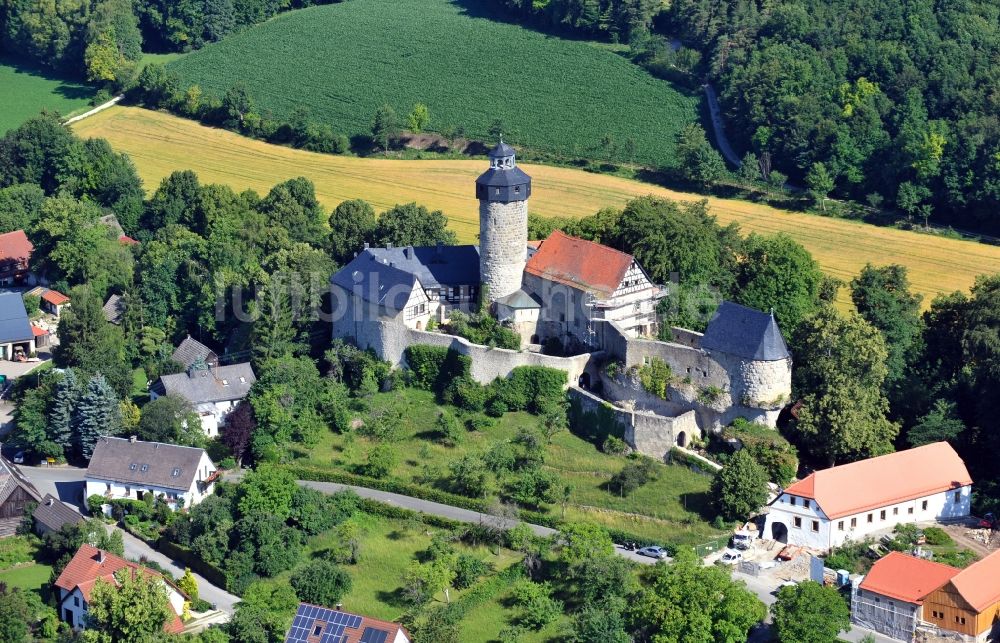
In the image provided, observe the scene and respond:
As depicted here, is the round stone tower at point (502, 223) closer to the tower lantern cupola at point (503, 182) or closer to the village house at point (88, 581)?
the tower lantern cupola at point (503, 182)

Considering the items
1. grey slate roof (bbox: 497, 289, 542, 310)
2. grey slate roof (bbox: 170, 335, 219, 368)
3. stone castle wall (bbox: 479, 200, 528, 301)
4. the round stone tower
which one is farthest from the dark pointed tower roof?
grey slate roof (bbox: 170, 335, 219, 368)

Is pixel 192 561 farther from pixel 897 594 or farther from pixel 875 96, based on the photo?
pixel 875 96

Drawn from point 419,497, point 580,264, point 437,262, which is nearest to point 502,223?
point 580,264

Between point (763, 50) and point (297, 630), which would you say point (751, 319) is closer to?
point (297, 630)

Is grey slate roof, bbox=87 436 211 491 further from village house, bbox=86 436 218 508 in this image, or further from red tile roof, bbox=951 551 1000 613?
red tile roof, bbox=951 551 1000 613

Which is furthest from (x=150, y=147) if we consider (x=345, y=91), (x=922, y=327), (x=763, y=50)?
(x=922, y=327)

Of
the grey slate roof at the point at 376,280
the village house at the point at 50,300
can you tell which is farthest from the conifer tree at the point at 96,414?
the village house at the point at 50,300
